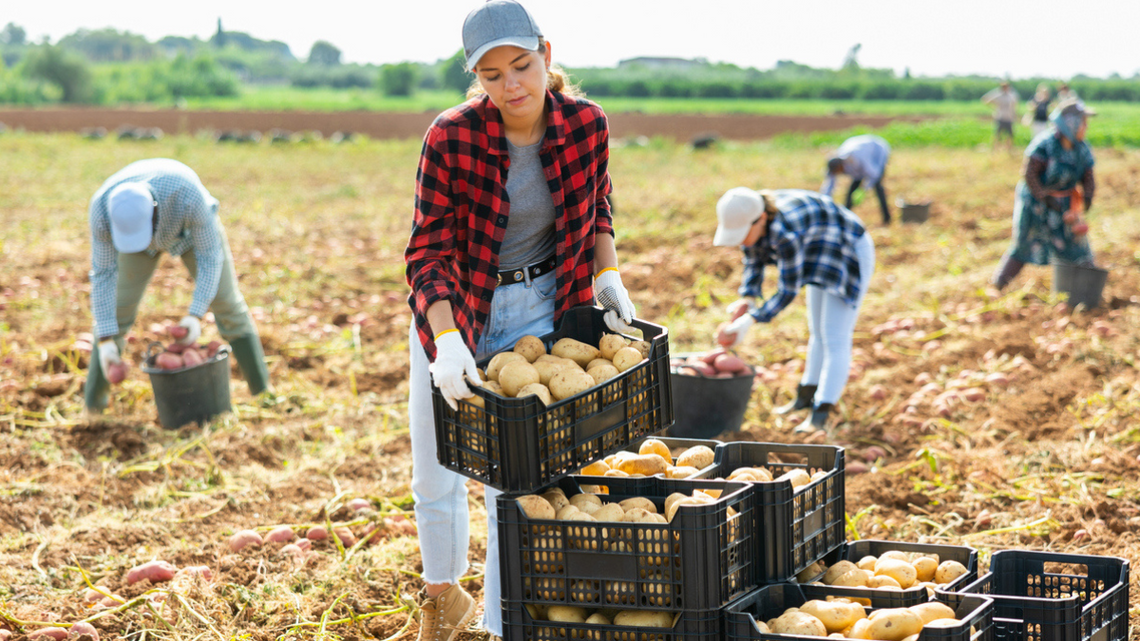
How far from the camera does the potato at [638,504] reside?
7.48 ft

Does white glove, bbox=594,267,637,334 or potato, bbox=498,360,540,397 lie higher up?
white glove, bbox=594,267,637,334

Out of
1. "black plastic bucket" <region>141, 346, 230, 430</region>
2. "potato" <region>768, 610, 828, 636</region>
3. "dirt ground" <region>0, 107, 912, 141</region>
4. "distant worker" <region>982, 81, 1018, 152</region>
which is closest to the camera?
"potato" <region>768, 610, 828, 636</region>

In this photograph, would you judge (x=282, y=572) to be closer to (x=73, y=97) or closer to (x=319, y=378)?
(x=319, y=378)

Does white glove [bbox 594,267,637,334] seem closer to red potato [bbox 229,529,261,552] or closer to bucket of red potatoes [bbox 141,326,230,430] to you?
red potato [bbox 229,529,261,552]

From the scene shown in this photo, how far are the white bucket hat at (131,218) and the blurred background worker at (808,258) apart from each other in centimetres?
263

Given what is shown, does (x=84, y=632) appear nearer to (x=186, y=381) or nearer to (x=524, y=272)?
(x=524, y=272)

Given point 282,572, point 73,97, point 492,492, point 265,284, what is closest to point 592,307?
point 492,492

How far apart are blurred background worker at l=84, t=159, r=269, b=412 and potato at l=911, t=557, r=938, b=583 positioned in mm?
3602

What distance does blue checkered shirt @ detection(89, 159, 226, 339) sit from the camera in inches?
182

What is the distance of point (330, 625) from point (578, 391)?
142 cm

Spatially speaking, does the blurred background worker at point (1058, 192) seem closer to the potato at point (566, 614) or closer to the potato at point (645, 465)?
the potato at point (645, 465)

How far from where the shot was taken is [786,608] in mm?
2236

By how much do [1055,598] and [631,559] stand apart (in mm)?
1011

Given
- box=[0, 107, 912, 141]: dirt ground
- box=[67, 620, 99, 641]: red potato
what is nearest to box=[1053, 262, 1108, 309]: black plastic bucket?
box=[67, 620, 99, 641]: red potato
